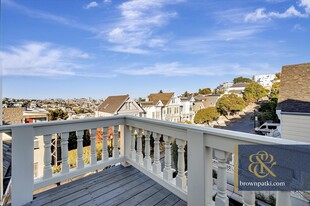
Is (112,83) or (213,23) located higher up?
(213,23)

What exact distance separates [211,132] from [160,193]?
96cm

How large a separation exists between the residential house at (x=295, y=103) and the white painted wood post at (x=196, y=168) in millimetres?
4330

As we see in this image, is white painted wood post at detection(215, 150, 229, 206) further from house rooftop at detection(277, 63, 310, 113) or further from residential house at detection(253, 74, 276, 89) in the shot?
residential house at detection(253, 74, 276, 89)

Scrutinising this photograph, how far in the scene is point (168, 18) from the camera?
5.94 m

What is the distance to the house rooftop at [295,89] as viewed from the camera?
187 inches

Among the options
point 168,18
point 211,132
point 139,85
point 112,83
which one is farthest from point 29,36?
point 139,85

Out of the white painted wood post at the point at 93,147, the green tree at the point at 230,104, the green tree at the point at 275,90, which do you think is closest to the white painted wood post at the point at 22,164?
the white painted wood post at the point at 93,147

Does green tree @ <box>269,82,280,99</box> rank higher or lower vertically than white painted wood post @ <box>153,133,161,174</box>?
higher

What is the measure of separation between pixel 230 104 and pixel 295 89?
9021mm

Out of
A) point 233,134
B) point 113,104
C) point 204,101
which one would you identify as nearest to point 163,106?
point 113,104

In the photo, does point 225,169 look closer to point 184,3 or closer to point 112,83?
point 184,3

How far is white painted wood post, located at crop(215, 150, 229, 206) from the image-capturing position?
117 cm

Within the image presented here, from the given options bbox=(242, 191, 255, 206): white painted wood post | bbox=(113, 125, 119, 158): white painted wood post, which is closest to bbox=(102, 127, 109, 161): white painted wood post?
bbox=(113, 125, 119, 158): white painted wood post

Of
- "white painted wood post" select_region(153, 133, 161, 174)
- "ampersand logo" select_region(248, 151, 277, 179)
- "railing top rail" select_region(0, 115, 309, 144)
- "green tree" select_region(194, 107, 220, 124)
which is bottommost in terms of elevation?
"green tree" select_region(194, 107, 220, 124)
